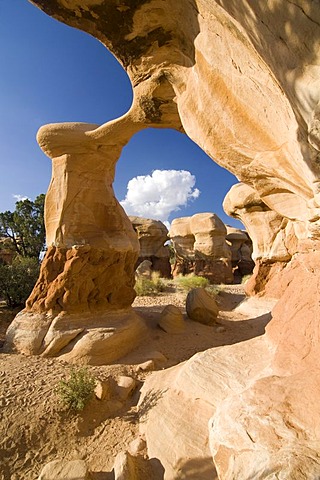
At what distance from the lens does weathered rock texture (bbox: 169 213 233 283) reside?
1842cm

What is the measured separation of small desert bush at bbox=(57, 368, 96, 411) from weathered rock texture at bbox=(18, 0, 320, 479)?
105 cm

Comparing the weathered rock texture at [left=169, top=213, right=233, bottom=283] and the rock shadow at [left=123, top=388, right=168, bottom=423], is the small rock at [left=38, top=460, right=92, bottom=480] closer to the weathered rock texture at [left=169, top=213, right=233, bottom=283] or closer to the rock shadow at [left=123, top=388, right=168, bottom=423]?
the rock shadow at [left=123, top=388, right=168, bottom=423]

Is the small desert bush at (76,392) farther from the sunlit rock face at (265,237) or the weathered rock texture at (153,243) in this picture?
the weathered rock texture at (153,243)

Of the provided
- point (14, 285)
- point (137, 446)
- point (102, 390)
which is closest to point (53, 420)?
point (102, 390)

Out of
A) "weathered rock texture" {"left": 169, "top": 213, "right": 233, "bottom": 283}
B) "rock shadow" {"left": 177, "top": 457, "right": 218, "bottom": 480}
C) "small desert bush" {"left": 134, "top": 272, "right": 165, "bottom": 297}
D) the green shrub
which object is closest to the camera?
"rock shadow" {"left": 177, "top": 457, "right": 218, "bottom": 480}

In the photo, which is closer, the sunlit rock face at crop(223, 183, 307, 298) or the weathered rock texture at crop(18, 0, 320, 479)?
the weathered rock texture at crop(18, 0, 320, 479)

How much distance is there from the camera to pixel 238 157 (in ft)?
10.6

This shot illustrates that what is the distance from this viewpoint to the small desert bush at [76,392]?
3.55 meters

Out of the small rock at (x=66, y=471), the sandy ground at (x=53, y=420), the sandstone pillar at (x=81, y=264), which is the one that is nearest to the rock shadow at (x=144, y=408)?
the sandy ground at (x=53, y=420)

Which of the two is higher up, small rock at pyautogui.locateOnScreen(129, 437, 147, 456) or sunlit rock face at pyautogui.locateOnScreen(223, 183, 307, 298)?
sunlit rock face at pyautogui.locateOnScreen(223, 183, 307, 298)

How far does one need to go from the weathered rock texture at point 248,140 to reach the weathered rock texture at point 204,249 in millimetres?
14724

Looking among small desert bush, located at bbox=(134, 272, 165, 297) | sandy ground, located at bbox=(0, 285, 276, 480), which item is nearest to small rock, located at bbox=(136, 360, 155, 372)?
sandy ground, located at bbox=(0, 285, 276, 480)

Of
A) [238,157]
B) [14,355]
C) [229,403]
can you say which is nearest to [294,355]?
[229,403]

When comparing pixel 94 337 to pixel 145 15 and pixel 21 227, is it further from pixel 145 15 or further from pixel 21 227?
pixel 21 227
